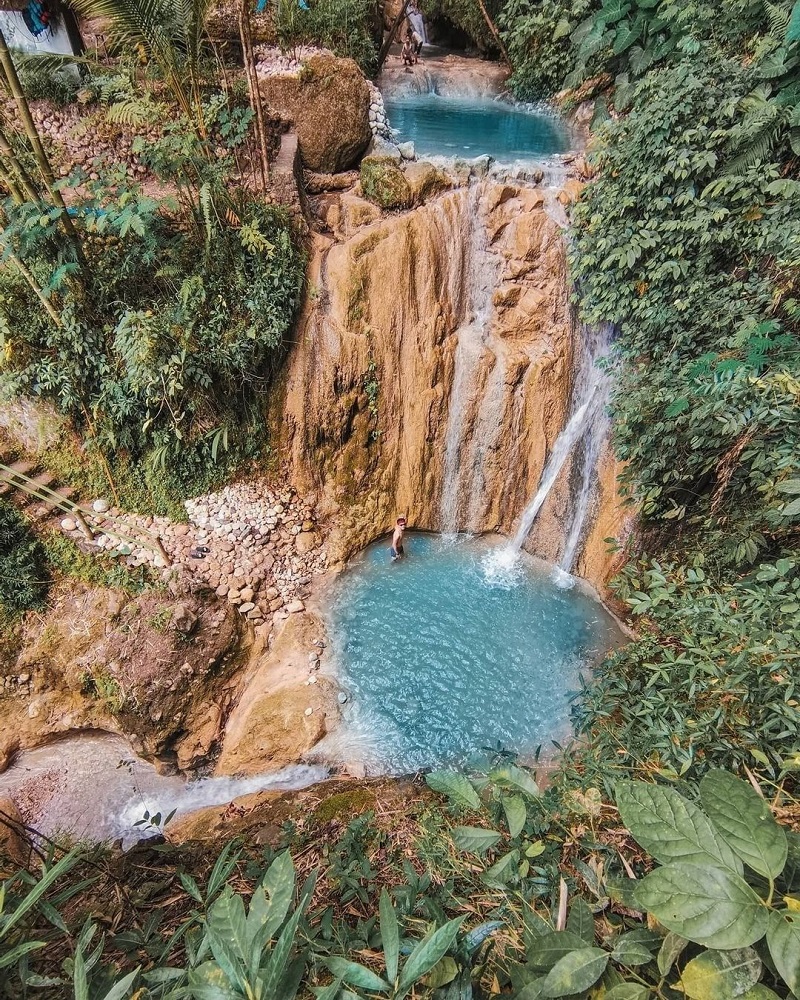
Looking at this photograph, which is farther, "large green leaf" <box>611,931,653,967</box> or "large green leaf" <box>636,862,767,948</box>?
"large green leaf" <box>611,931,653,967</box>

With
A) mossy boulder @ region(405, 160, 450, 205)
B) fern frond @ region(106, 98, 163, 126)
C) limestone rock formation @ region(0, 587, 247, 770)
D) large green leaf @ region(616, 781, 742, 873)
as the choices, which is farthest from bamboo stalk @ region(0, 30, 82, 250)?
large green leaf @ region(616, 781, 742, 873)

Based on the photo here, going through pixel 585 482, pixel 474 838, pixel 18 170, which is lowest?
pixel 585 482

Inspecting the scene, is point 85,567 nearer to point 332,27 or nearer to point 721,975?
point 721,975

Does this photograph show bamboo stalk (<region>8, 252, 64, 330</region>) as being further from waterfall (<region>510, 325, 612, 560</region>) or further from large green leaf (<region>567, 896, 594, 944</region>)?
large green leaf (<region>567, 896, 594, 944</region>)

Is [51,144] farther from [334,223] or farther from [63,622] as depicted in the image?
[63,622]

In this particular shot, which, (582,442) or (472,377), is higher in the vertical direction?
(472,377)

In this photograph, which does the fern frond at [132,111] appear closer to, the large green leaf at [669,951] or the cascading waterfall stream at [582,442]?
the cascading waterfall stream at [582,442]

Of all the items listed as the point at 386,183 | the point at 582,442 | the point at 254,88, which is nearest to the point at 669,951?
the point at 582,442

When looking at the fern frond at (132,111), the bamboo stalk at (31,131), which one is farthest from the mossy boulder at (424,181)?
the bamboo stalk at (31,131)
